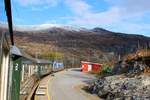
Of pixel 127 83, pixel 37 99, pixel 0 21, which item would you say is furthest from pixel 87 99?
pixel 0 21

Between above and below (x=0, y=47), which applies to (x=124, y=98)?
below

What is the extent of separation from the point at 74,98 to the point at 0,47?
35.4 meters

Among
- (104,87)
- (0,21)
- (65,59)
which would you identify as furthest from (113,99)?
(65,59)

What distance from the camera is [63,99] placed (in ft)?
126

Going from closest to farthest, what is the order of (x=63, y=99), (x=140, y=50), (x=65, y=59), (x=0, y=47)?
(x=0, y=47), (x=63, y=99), (x=140, y=50), (x=65, y=59)

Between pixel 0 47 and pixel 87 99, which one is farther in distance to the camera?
pixel 87 99

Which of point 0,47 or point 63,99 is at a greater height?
point 0,47

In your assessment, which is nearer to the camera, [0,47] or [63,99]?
[0,47]

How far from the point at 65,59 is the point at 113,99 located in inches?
6174

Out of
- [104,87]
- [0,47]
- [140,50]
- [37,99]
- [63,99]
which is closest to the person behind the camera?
[0,47]

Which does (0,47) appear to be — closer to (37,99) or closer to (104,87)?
(37,99)

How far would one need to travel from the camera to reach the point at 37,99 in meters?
33.8

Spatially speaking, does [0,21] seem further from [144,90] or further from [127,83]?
[127,83]

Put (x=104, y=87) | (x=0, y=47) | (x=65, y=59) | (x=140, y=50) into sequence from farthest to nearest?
(x=65, y=59) < (x=140, y=50) < (x=104, y=87) < (x=0, y=47)
